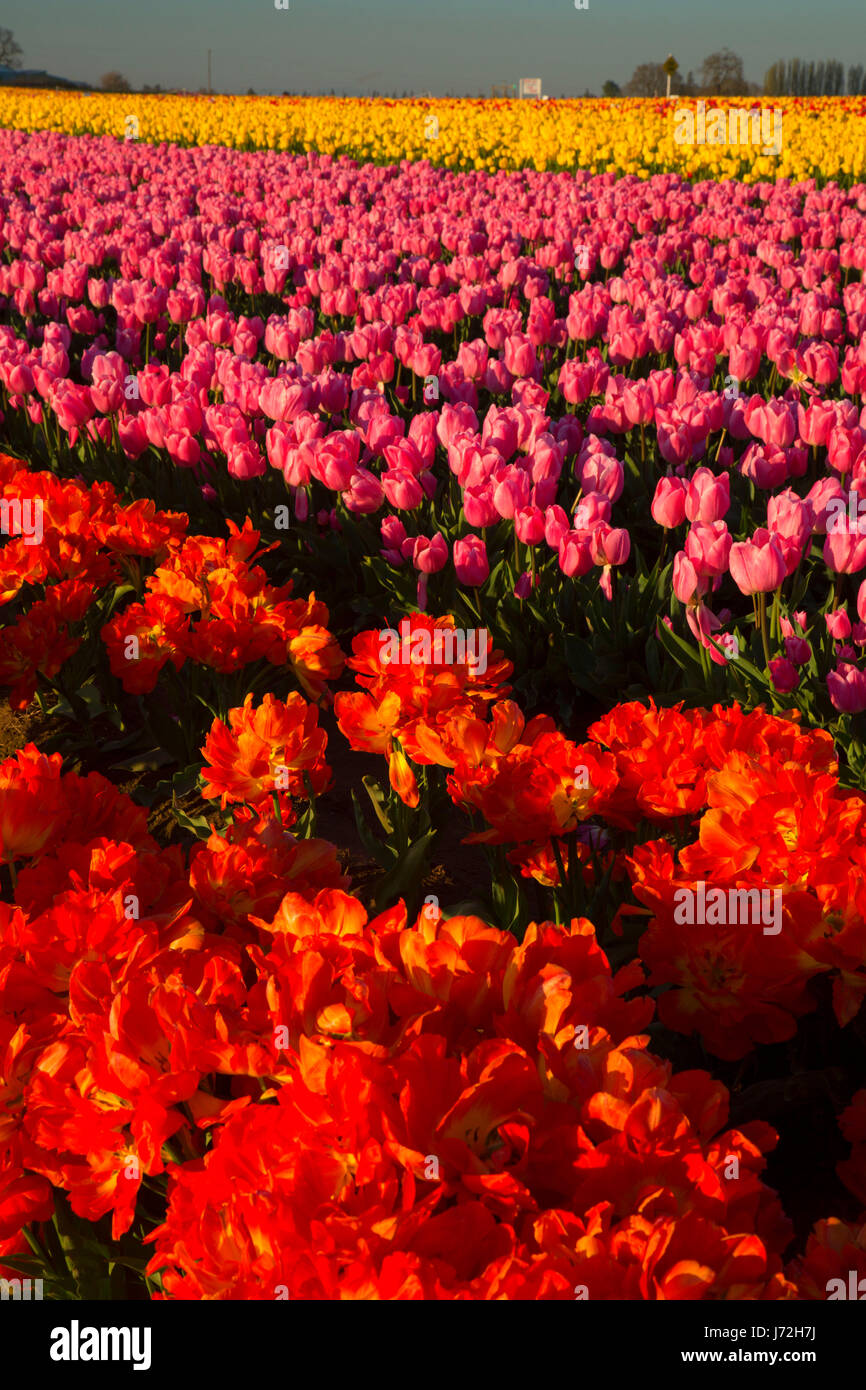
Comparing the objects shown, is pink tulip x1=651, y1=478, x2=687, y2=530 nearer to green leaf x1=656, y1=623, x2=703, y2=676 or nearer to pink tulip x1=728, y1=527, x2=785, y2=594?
green leaf x1=656, y1=623, x2=703, y2=676

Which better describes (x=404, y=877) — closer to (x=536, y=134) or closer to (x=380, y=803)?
(x=380, y=803)

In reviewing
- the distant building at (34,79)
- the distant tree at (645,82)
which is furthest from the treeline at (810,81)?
the distant building at (34,79)

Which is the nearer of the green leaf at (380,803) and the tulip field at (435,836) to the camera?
the tulip field at (435,836)

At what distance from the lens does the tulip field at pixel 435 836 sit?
1047 millimetres

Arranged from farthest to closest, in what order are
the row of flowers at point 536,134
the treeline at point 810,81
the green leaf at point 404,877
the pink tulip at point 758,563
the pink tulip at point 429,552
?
1. the treeline at point 810,81
2. the row of flowers at point 536,134
3. the pink tulip at point 429,552
4. the pink tulip at point 758,563
5. the green leaf at point 404,877

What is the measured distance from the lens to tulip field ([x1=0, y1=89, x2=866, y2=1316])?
3.43 feet

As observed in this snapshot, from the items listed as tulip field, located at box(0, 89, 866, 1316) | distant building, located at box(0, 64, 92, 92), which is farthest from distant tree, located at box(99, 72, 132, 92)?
tulip field, located at box(0, 89, 866, 1316)

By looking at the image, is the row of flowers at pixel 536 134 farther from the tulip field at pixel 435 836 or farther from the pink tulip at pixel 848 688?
the pink tulip at pixel 848 688

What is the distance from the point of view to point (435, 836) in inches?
93.1

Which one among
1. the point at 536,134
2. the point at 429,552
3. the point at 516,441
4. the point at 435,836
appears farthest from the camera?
the point at 536,134

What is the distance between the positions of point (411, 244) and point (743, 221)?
9.04 feet

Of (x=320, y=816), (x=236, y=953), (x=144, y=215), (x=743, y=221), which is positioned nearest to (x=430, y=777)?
(x=320, y=816)

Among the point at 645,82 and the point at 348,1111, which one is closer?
the point at 348,1111

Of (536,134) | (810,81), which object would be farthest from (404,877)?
(810,81)
